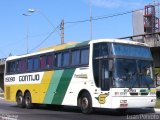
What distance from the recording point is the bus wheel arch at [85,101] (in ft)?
62.1

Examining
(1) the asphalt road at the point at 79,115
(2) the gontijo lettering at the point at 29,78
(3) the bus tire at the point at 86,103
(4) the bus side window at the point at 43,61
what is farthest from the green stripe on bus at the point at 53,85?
(3) the bus tire at the point at 86,103

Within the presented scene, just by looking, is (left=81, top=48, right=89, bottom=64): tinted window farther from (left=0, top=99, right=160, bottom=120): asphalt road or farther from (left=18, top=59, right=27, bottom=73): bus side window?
(left=18, top=59, right=27, bottom=73): bus side window

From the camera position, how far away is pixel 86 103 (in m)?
19.1

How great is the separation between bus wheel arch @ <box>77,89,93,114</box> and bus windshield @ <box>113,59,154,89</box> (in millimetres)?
1845

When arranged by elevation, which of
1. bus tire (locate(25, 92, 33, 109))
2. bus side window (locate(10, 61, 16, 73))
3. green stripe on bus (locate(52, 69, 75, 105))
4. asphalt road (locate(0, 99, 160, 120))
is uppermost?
bus side window (locate(10, 61, 16, 73))

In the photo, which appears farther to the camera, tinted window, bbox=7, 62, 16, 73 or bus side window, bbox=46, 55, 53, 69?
tinted window, bbox=7, 62, 16, 73

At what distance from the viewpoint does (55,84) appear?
2228 cm

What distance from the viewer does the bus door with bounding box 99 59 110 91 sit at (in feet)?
58.9

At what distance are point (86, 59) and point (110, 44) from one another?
156 cm

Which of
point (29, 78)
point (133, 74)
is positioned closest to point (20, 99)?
point (29, 78)

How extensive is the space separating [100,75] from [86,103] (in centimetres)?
159

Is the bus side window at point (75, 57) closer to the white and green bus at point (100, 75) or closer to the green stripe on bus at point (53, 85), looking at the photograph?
the white and green bus at point (100, 75)

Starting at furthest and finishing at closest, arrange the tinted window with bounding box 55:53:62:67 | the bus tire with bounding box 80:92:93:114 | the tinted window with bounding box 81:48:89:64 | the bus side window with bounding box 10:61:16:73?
the bus side window with bounding box 10:61:16:73, the tinted window with bounding box 55:53:62:67, the tinted window with bounding box 81:48:89:64, the bus tire with bounding box 80:92:93:114

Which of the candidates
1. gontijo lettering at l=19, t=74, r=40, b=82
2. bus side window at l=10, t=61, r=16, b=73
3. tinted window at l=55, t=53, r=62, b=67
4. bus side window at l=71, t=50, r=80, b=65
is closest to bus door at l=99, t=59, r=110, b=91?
bus side window at l=71, t=50, r=80, b=65
